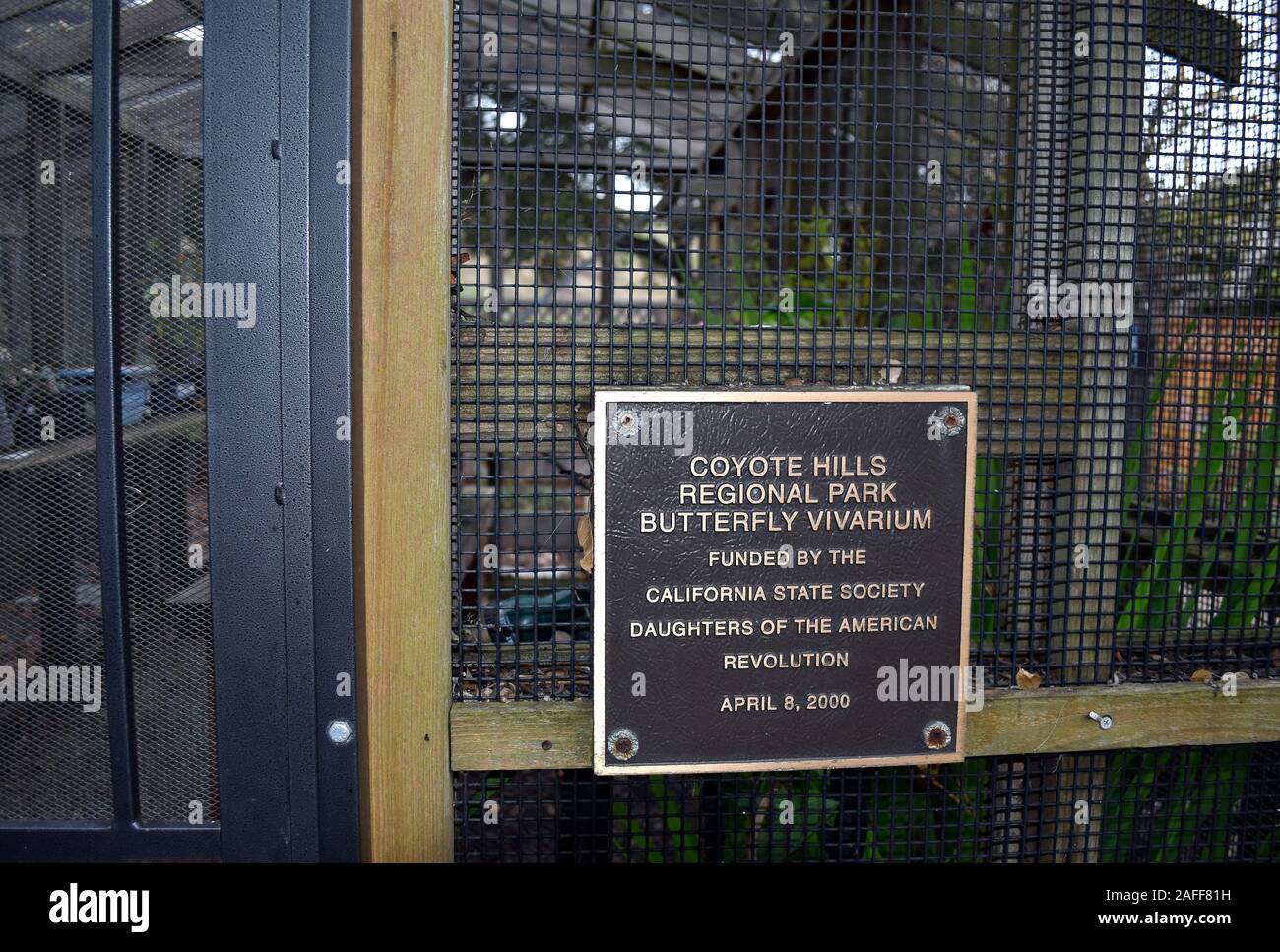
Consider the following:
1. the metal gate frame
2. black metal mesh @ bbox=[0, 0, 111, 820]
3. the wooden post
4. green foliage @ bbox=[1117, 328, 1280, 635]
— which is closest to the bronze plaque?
the metal gate frame

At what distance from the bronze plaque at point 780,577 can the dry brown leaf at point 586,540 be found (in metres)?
0.07

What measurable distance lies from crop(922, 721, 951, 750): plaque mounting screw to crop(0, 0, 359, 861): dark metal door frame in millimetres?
1386

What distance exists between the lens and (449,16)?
202 centimetres

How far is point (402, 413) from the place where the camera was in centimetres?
203

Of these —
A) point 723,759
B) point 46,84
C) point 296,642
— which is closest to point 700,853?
point 723,759

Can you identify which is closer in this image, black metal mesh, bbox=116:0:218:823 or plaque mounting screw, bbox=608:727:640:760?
black metal mesh, bbox=116:0:218:823

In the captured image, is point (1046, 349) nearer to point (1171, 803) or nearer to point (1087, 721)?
point (1087, 721)

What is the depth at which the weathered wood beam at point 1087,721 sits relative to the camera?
2148mm

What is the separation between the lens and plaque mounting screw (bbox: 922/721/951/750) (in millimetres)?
2170

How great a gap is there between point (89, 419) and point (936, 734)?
211cm

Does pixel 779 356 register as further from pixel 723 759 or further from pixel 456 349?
pixel 723 759

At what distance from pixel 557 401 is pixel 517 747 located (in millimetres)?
840

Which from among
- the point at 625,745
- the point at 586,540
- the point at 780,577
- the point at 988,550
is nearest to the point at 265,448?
the point at 586,540

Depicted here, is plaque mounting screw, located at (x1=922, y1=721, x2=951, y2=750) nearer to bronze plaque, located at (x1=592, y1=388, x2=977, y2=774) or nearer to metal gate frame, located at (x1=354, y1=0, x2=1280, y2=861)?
bronze plaque, located at (x1=592, y1=388, x2=977, y2=774)
